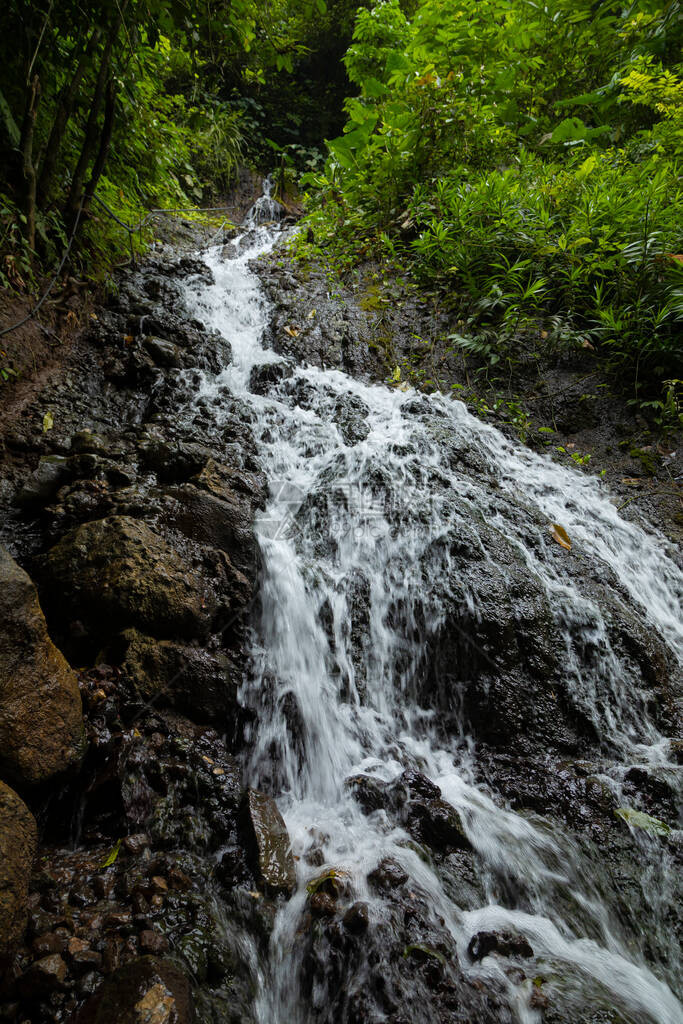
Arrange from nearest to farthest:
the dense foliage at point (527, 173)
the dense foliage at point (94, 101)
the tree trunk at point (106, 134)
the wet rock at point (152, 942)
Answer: the wet rock at point (152, 942), the dense foliage at point (94, 101), the tree trunk at point (106, 134), the dense foliage at point (527, 173)

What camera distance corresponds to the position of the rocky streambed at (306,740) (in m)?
1.62

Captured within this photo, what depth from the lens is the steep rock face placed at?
1668 millimetres

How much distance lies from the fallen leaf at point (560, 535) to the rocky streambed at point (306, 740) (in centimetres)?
6

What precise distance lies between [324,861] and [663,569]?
3.45 m

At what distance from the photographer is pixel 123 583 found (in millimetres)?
2416

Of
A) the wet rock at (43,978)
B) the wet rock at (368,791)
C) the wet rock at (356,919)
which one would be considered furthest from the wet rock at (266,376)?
the wet rock at (43,978)

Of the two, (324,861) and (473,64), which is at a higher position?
(473,64)

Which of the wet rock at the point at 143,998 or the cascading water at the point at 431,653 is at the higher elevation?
the cascading water at the point at 431,653

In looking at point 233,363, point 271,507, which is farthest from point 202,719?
point 233,363

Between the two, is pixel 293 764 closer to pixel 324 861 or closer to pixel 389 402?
pixel 324 861

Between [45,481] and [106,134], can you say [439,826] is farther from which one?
[106,134]

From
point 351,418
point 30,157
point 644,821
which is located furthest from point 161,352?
point 644,821

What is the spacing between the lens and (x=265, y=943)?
5.78 feet

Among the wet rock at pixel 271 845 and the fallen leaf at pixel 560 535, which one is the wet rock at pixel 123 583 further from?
the fallen leaf at pixel 560 535
